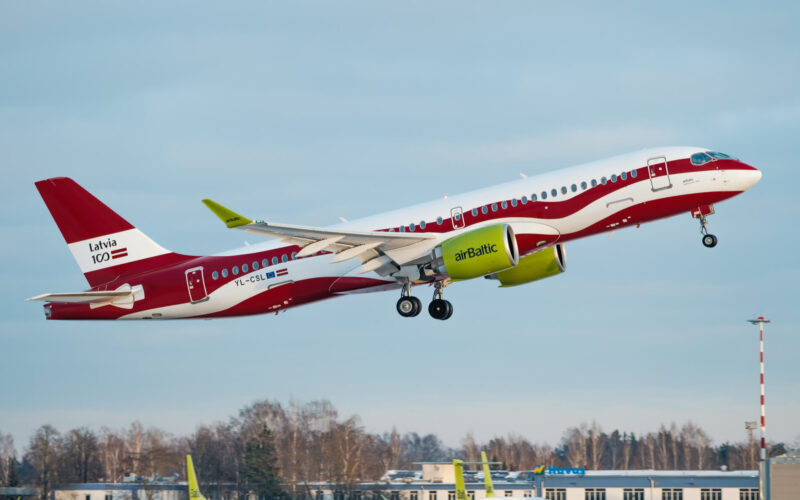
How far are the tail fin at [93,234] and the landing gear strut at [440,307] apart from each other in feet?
45.2

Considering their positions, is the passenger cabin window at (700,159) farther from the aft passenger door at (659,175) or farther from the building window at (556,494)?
the building window at (556,494)

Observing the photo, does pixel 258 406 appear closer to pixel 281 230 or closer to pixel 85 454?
pixel 85 454

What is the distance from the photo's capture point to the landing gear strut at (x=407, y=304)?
5531cm

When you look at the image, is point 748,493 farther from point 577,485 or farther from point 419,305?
point 419,305

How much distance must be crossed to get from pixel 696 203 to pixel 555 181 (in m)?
6.10

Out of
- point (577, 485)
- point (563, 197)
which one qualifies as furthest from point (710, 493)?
point (563, 197)

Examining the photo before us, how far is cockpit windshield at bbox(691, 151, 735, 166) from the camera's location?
51.5 metres

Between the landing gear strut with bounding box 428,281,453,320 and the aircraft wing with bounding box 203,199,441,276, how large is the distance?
2.83 meters

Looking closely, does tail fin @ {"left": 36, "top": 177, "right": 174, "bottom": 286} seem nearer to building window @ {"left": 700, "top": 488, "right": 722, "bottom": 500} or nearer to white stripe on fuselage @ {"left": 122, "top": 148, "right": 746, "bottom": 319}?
white stripe on fuselage @ {"left": 122, "top": 148, "right": 746, "bottom": 319}

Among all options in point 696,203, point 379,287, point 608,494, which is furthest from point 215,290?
point 608,494

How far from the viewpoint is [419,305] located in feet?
182

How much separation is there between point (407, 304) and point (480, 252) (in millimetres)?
5966

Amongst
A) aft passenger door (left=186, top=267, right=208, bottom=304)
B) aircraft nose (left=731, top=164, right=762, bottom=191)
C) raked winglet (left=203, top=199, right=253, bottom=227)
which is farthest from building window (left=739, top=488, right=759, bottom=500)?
raked winglet (left=203, top=199, right=253, bottom=227)

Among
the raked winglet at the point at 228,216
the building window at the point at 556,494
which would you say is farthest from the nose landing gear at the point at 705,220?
the building window at the point at 556,494
